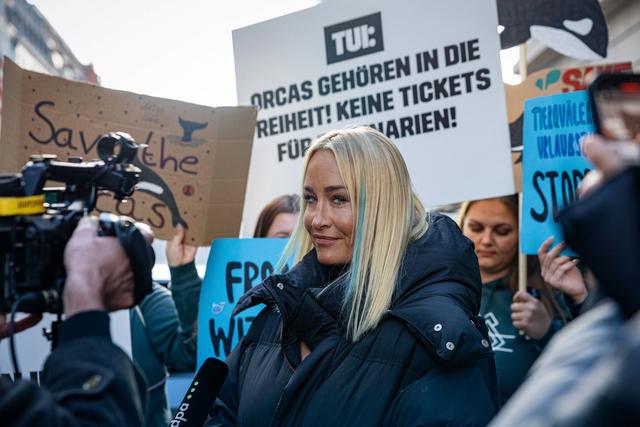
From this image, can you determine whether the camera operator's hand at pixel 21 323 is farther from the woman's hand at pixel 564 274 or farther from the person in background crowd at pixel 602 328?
the woman's hand at pixel 564 274

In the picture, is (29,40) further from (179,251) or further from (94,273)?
(94,273)

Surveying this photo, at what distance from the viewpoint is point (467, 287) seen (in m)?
2.34

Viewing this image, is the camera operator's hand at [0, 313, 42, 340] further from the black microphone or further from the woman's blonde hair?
the woman's blonde hair

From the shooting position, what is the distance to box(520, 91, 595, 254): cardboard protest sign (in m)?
3.45

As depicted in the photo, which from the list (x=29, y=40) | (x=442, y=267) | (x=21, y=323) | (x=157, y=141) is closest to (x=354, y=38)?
(x=157, y=141)

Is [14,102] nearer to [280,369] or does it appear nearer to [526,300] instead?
[280,369]

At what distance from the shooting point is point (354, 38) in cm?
418

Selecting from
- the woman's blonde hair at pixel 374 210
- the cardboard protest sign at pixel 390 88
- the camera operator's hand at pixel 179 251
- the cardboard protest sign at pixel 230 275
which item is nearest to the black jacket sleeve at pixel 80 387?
the woman's blonde hair at pixel 374 210

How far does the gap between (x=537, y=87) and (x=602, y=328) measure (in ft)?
11.4

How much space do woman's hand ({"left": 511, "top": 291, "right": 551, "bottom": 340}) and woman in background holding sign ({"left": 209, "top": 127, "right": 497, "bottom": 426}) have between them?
125 centimetres

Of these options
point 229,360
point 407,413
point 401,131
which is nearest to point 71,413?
point 407,413

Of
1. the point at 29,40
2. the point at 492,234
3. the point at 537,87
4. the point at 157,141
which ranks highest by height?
the point at 29,40

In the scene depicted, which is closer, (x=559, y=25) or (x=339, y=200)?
(x=339, y=200)

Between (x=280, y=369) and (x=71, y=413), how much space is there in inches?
42.6
